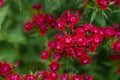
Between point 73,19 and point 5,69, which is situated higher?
point 73,19

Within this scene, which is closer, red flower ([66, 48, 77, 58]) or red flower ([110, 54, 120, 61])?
red flower ([66, 48, 77, 58])

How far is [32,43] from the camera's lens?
20.1ft

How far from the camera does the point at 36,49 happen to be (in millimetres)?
6215

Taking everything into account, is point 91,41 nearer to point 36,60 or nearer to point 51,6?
point 51,6

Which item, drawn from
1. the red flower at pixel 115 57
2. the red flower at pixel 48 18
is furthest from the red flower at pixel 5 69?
the red flower at pixel 115 57

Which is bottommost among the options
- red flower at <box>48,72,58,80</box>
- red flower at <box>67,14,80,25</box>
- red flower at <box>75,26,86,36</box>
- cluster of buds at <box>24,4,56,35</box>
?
red flower at <box>48,72,58,80</box>

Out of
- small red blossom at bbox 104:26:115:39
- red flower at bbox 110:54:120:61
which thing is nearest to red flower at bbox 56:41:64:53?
small red blossom at bbox 104:26:115:39

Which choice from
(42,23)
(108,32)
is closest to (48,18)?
(42,23)

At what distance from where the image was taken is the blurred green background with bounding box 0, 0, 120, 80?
16.6ft

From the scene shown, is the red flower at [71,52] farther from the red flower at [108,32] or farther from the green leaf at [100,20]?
the green leaf at [100,20]

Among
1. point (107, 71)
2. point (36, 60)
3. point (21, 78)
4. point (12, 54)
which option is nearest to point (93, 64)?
point (107, 71)

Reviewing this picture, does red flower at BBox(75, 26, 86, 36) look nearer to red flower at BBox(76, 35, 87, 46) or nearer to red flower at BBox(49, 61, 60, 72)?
red flower at BBox(76, 35, 87, 46)

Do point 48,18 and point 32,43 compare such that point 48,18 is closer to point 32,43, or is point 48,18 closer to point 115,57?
point 115,57

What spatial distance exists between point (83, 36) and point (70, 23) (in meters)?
0.26
